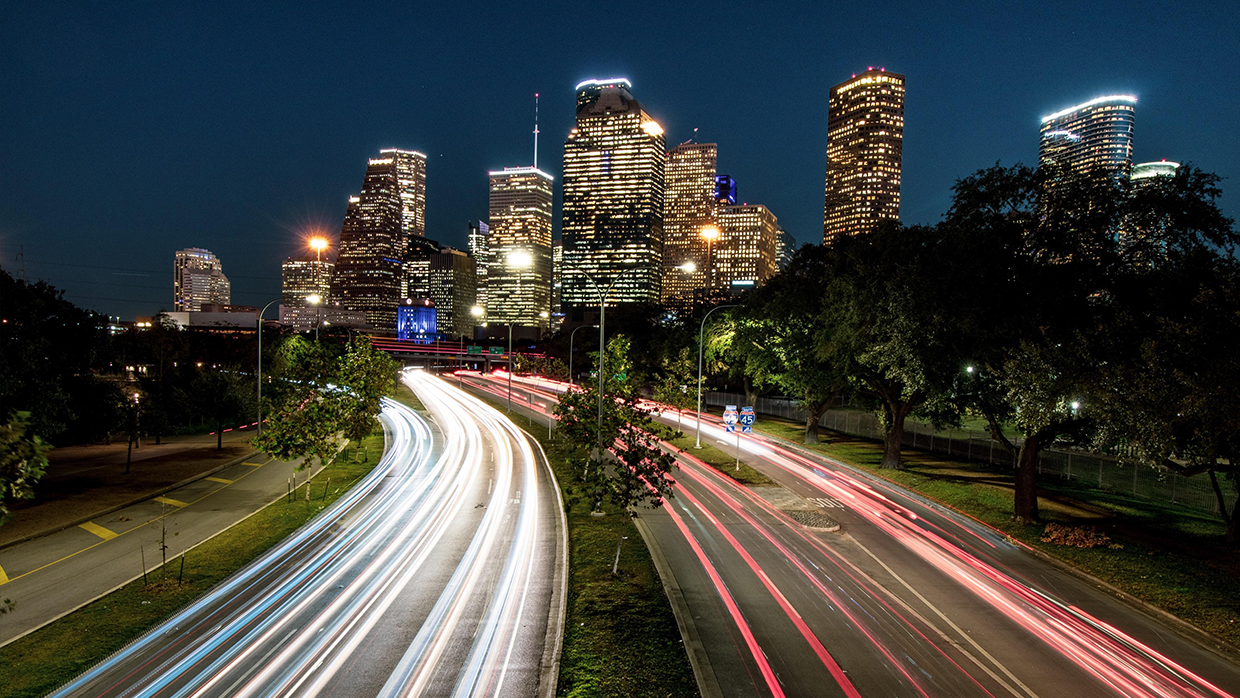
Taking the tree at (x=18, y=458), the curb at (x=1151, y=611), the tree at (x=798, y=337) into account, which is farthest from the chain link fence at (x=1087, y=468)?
the tree at (x=18, y=458)

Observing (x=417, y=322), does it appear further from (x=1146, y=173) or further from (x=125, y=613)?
(x=125, y=613)

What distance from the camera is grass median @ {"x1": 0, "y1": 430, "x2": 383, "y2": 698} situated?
10.3m

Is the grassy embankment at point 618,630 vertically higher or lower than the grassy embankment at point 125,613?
higher

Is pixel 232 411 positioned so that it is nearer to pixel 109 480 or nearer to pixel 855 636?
pixel 109 480

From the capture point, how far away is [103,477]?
26.8 meters

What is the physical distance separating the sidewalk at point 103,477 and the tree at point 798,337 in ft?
101

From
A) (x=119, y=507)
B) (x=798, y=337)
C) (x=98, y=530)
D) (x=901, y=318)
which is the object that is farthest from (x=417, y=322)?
(x=901, y=318)

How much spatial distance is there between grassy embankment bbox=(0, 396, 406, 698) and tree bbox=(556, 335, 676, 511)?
9.52 meters

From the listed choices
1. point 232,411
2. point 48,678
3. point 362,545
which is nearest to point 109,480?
point 232,411

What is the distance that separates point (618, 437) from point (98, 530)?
17196 mm

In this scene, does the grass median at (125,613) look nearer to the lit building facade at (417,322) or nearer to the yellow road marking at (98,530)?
the yellow road marking at (98,530)

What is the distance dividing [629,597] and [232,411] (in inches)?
1254

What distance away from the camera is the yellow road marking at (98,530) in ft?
61.2

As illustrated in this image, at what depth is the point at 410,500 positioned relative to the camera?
930 inches
